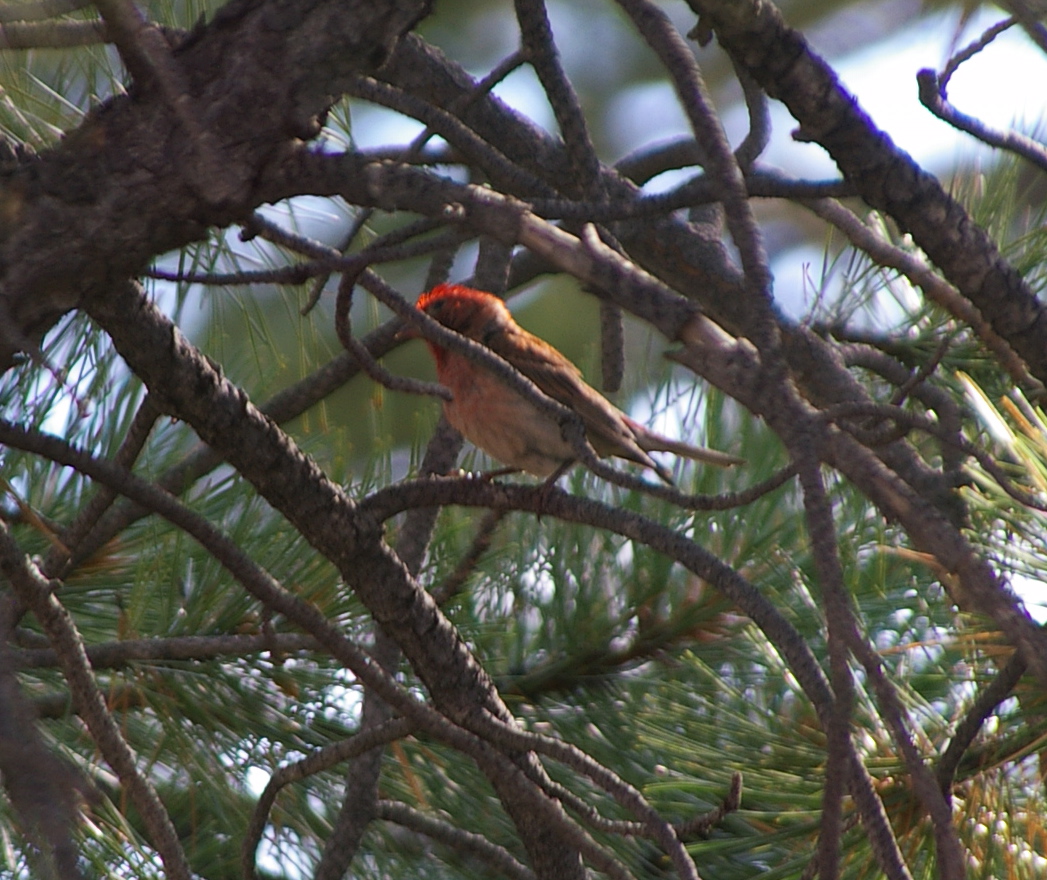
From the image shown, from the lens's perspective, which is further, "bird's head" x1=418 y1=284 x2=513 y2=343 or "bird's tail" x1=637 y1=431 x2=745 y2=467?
A: "bird's head" x1=418 y1=284 x2=513 y2=343

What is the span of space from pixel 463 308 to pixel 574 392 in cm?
41

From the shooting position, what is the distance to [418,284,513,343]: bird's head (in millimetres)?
3457

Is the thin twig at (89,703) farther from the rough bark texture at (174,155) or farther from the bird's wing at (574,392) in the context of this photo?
the bird's wing at (574,392)

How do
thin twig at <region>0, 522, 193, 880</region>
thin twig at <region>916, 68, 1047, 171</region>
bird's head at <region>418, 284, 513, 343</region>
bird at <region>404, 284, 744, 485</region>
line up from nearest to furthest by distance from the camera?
thin twig at <region>0, 522, 193, 880</region>
thin twig at <region>916, 68, 1047, 171</region>
bird at <region>404, 284, 744, 485</region>
bird's head at <region>418, 284, 513, 343</region>

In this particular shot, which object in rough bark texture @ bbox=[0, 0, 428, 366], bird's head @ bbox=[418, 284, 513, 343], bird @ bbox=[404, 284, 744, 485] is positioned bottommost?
rough bark texture @ bbox=[0, 0, 428, 366]

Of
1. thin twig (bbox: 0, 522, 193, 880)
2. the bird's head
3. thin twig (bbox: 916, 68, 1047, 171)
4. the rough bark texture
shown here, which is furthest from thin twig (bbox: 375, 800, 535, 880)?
the bird's head

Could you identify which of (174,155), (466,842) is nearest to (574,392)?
(466,842)

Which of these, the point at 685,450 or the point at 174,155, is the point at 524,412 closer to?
the point at 685,450

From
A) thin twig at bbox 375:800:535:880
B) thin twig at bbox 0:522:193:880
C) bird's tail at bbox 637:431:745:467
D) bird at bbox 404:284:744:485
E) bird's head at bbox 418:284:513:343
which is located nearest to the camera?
thin twig at bbox 0:522:193:880

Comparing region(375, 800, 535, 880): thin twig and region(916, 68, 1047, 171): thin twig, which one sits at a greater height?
region(916, 68, 1047, 171): thin twig

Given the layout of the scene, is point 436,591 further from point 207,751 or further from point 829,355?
point 829,355

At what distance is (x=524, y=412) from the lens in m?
3.20

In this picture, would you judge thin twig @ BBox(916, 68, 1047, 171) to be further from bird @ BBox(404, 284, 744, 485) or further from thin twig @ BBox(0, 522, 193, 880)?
thin twig @ BBox(0, 522, 193, 880)

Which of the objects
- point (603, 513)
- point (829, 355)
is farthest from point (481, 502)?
point (829, 355)
